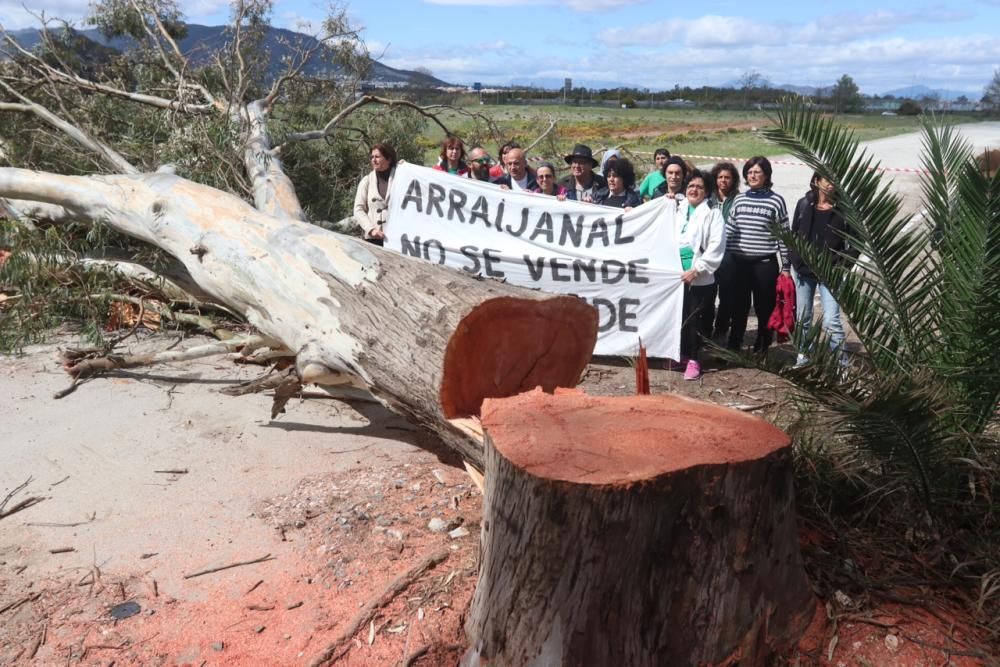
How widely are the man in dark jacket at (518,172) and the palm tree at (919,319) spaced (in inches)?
158

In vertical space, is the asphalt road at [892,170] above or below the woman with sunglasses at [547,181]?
below

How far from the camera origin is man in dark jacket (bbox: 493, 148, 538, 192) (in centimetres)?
749

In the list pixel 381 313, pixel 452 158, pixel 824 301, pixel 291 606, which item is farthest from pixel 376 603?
pixel 452 158

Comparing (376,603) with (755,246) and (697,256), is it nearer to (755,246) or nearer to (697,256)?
(697,256)

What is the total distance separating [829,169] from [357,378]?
2596 millimetres

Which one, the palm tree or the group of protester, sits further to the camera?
the group of protester

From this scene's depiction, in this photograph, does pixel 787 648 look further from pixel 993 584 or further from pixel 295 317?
pixel 295 317

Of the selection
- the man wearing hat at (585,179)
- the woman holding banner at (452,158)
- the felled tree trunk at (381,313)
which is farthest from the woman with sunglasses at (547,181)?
the felled tree trunk at (381,313)

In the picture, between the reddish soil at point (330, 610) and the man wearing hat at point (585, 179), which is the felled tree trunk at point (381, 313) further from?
the man wearing hat at point (585, 179)

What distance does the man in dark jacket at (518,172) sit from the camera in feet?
24.6

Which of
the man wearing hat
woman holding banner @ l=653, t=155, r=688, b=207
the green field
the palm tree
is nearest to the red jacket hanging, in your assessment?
woman holding banner @ l=653, t=155, r=688, b=207

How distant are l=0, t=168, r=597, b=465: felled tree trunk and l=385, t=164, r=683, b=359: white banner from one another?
73.3 inches

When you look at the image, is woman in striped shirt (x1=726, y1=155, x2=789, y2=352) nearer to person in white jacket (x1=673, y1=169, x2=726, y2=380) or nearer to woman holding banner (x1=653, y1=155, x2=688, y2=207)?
person in white jacket (x1=673, y1=169, x2=726, y2=380)

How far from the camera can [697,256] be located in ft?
20.8
